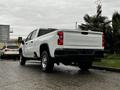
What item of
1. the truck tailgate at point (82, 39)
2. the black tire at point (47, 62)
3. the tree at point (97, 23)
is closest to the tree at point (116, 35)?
the tree at point (97, 23)

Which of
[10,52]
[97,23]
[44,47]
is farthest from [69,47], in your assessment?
[97,23]


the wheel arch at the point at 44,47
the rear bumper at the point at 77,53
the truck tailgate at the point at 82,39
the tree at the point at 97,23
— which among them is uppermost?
the tree at the point at 97,23

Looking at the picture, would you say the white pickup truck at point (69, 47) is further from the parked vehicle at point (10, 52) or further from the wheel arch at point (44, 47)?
the parked vehicle at point (10, 52)

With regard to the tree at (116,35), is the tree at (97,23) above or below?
above

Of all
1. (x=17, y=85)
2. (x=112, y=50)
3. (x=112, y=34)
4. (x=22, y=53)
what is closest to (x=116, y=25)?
(x=112, y=34)

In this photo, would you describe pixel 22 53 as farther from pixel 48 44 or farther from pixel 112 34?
pixel 112 34

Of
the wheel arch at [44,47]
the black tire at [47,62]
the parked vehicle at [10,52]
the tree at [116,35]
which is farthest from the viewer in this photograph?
the tree at [116,35]

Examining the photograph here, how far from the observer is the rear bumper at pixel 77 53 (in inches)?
370

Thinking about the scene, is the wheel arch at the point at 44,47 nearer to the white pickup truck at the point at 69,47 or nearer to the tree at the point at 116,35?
the white pickup truck at the point at 69,47

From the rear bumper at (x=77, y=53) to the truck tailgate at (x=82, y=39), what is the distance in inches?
8.4

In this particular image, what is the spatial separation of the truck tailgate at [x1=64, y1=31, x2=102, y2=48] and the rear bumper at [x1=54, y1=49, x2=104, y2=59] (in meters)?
0.21

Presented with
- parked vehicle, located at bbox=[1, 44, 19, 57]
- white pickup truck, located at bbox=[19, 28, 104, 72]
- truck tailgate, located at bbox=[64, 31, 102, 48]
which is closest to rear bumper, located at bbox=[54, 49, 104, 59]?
white pickup truck, located at bbox=[19, 28, 104, 72]

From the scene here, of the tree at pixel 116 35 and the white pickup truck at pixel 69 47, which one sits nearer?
the white pickup truck at pixel 69 47

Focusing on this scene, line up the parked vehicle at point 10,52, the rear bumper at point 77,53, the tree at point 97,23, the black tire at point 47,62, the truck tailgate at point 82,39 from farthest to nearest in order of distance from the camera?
the tree at point 97,23 < the parked vehicle at point 10,52 < the black tire at point 47,62 < the truck tailgate at point 82,39 < the rear bumper at point 77,53
